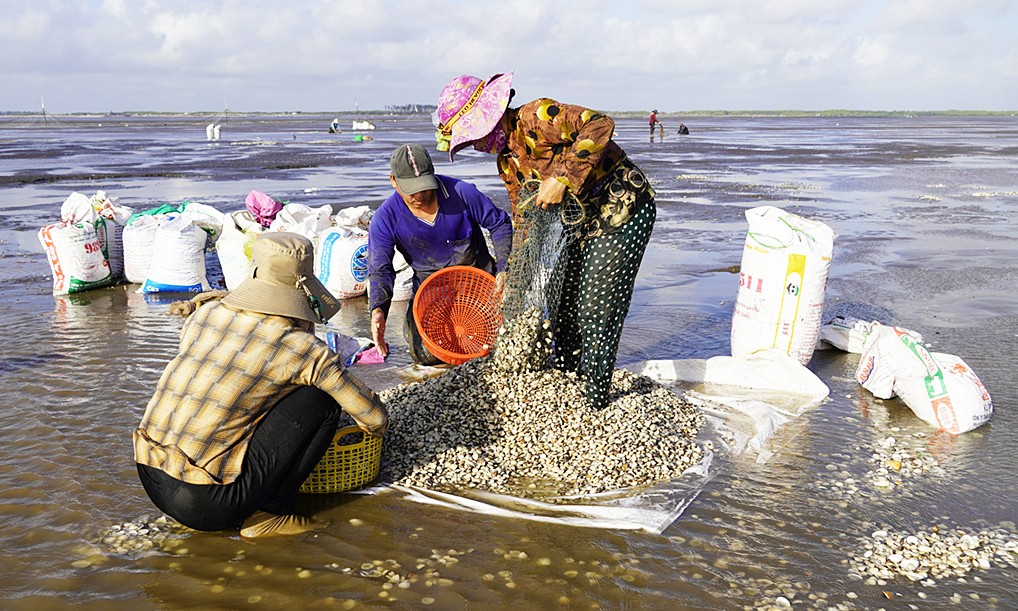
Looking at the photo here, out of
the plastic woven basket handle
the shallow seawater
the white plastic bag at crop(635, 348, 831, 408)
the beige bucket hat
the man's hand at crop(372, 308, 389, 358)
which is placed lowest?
the shallow seawater

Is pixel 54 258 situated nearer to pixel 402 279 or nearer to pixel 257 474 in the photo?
pixel 402 279

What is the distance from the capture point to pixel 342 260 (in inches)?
246

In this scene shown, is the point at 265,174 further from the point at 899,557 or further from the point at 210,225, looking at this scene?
the point at 899,557

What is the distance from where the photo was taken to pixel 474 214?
447 cm

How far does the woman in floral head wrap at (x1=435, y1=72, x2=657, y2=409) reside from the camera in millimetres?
3363

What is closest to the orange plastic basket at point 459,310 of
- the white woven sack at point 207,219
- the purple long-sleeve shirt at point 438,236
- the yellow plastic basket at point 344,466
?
the purple long-sleeve shirt at point 438,236

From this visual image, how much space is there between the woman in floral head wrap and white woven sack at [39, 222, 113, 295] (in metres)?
4.25

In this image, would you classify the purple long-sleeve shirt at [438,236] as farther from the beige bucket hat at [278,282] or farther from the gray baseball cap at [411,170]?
the beige bucket hat at [278,282]

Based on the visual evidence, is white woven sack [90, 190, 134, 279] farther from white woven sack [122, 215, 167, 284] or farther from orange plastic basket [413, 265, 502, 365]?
orange plastic basket [413, 265, 502, 365]

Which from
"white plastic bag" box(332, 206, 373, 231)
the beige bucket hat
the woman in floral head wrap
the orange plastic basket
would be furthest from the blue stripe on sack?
the beige bucket hat

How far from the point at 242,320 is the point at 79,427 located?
1861 millimetres

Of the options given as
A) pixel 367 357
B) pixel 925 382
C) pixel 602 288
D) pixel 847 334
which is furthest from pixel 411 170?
pixel 847 334

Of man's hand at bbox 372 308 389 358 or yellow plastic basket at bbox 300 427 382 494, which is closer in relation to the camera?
yellow plastic basket at bbox 300 427 382 494

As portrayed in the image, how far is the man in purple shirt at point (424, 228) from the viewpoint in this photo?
4.12 m
